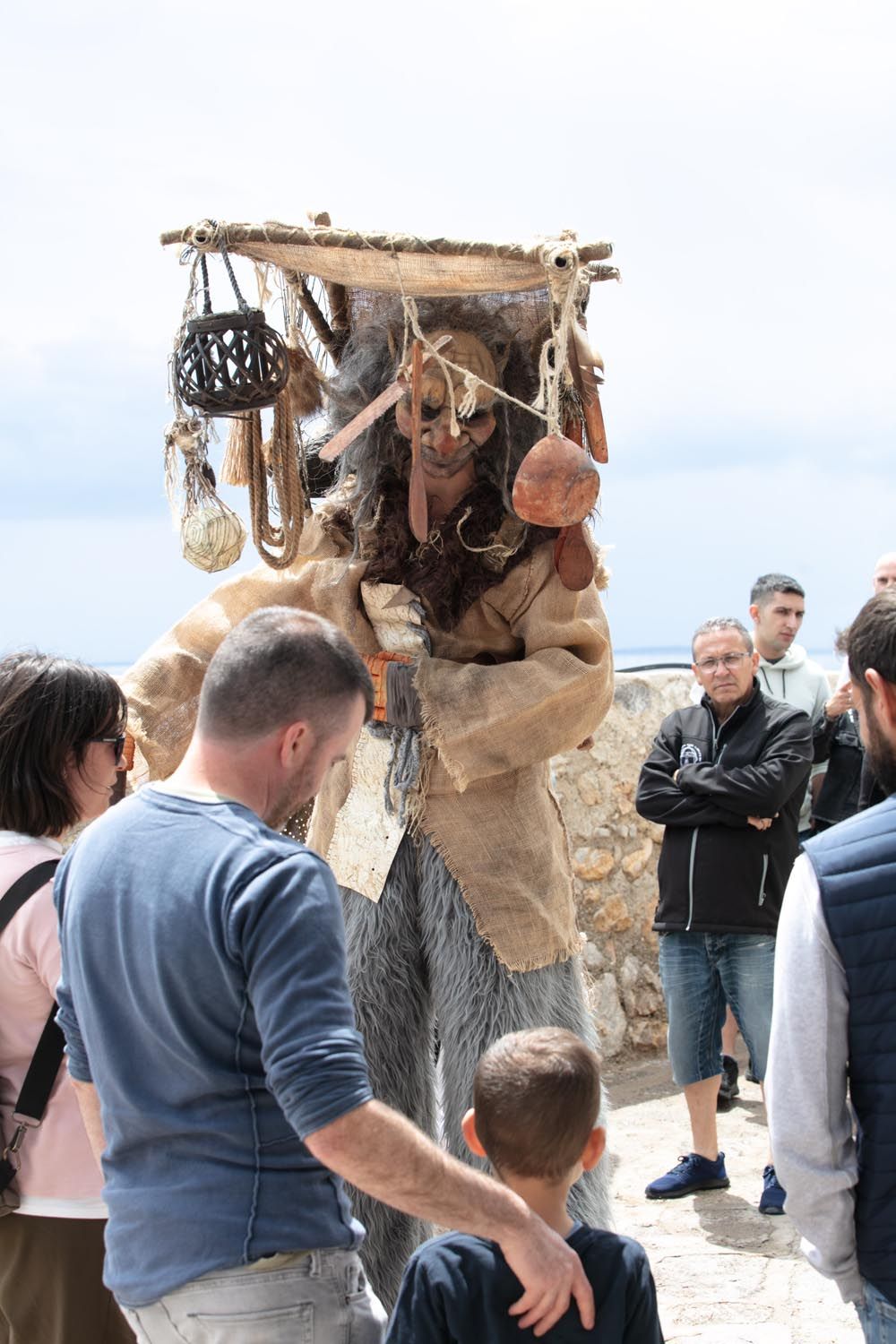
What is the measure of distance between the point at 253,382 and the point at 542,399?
61cm

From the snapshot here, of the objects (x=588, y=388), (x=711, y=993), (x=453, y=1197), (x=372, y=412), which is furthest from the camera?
(x=711, y=993)

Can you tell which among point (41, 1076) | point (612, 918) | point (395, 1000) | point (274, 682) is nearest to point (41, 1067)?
point (41, 1076)

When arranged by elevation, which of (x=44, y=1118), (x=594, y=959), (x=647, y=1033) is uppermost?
(x=44, y=1118)

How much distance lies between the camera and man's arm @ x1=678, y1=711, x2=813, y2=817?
13.3ft

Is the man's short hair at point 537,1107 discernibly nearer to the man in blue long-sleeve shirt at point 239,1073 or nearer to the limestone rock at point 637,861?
the man in blue long-sleeve shirt at point 239,1073

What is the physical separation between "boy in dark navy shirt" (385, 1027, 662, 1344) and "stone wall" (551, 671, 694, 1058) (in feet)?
12.4

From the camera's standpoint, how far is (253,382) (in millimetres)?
2799

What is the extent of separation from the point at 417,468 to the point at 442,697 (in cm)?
48

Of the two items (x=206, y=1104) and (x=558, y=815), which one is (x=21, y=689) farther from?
(x=558, y=815)

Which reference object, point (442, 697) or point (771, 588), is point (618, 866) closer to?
point (771, 588)

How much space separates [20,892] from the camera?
78.1 inches

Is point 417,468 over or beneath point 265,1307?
over

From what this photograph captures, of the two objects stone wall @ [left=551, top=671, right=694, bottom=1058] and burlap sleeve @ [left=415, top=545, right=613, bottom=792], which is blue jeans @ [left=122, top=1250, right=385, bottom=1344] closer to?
burlap sleeve @ [left=415, top=545, right=613, bottom=792]

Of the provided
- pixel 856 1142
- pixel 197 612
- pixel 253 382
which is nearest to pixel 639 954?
pixel 197 612
